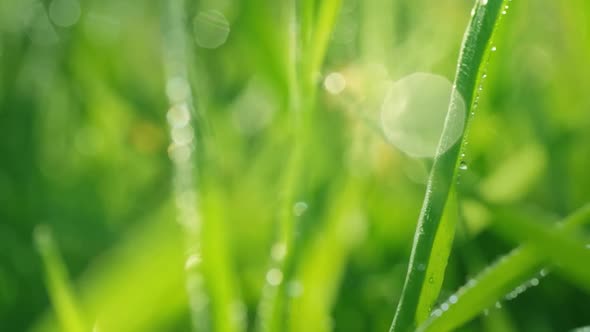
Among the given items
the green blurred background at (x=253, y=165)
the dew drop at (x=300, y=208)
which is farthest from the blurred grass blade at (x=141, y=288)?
the dew drop at (x=300, y=208)

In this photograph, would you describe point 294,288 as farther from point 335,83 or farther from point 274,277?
point 335,83

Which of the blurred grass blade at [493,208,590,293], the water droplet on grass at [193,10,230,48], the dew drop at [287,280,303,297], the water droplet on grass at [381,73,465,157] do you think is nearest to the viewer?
the blurred grass blade at [493,208,590,293]

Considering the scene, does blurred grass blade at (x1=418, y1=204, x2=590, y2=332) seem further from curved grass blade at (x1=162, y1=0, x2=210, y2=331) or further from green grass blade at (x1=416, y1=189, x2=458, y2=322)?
curved grass blade at (x1=162, y1=0, x2=210, y2=331)

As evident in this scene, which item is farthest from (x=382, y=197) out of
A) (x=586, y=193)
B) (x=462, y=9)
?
(x=462, y=9)

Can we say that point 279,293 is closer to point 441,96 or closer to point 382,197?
point 382,197

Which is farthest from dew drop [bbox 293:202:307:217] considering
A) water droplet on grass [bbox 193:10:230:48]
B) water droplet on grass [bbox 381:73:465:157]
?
water droplet on grass [bbox 193:10:230:48]

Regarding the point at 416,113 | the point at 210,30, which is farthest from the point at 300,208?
the point at 210,30
